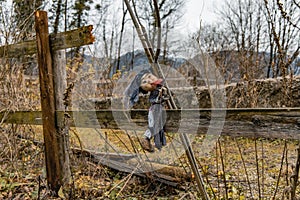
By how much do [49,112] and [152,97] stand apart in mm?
1239

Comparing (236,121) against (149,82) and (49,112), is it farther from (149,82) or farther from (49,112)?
(49,112)

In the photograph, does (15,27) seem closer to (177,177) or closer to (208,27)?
(177,177)

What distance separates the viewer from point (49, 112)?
241cm

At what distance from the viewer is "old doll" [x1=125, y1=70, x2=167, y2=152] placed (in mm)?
1438

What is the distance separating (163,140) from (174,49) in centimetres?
316

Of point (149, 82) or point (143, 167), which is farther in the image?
point (143, 167)

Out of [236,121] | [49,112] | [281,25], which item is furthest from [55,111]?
[281,25]

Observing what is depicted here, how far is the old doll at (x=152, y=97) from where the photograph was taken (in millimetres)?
1438

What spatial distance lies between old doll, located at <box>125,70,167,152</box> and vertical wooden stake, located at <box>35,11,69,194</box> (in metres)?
1.03

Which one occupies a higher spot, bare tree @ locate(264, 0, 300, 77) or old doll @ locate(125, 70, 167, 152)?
bare tree @ locate(264, 0, 300, 77)

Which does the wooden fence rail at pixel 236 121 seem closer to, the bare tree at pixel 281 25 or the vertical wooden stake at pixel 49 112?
the bare tree at pixel 281 25

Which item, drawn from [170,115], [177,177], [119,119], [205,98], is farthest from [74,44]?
[205,98]

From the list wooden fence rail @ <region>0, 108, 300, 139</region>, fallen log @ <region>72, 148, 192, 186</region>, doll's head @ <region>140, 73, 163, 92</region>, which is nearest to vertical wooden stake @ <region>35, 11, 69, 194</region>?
fallen log @ <region>72, 148, 192, 186</region>

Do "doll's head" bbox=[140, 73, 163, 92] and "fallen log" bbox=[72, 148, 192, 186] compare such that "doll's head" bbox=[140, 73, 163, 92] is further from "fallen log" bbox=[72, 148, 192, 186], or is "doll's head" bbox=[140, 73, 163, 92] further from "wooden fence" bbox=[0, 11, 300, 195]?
"fallen log" bbox=[72, 148, 192, 186]
